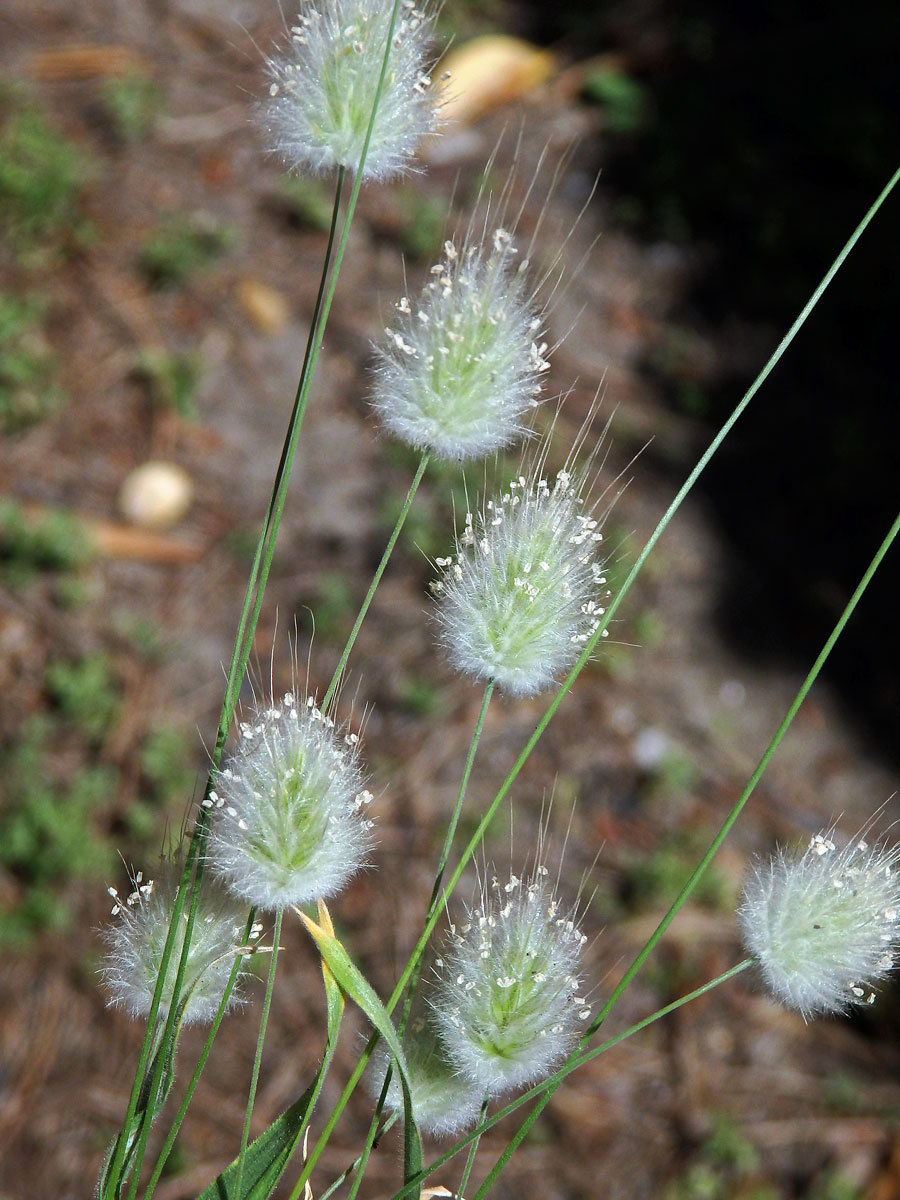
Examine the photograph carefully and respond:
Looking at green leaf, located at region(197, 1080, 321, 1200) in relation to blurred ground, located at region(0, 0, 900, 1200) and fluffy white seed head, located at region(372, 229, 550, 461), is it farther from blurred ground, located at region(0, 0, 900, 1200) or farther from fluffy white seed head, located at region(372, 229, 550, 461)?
blurred ground, located at region(0, 0, 900, 1200)

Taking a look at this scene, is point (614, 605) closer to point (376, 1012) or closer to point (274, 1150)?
point (376, 1012)

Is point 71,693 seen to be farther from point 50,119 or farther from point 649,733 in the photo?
point 50,119

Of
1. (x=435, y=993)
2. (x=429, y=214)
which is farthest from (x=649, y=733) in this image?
(x=435, y=993)

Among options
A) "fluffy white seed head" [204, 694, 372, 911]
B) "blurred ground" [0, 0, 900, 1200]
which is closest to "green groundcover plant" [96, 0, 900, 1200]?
"fluffy white seed head" [204, 694, 372, 911]

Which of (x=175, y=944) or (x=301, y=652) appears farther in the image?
(x=301, y=652)

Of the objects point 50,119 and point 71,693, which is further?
point 50,119

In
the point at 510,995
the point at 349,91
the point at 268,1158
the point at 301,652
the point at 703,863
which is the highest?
the point at 349,91

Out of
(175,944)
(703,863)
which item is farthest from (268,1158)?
(703,863)
